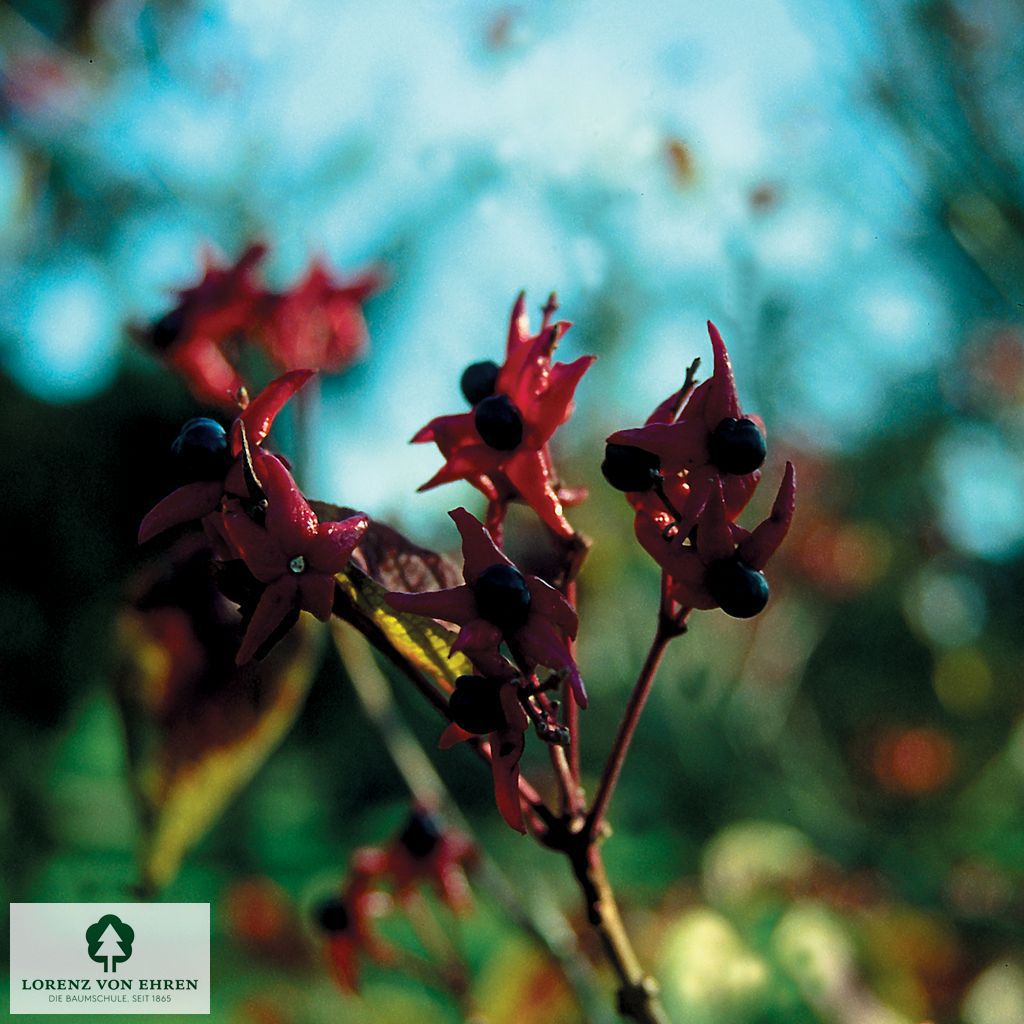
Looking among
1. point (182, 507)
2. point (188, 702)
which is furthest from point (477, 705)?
point (188, 702)

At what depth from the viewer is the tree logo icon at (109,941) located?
756 millimetres

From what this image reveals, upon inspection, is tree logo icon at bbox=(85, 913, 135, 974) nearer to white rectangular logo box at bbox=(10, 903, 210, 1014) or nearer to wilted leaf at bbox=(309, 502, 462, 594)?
white rectangular logo box at bbox=(10, 903, 210, 1014)

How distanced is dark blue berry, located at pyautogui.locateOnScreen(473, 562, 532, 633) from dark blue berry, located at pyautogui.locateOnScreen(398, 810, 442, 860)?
0.40 meters

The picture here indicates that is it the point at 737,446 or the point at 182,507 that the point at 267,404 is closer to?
the point at 182,507

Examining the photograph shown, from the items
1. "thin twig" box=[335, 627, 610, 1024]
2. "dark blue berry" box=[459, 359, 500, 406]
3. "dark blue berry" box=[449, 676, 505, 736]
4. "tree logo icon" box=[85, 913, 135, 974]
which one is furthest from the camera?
"tree logo icon" box=[85, 913, 135, 974]

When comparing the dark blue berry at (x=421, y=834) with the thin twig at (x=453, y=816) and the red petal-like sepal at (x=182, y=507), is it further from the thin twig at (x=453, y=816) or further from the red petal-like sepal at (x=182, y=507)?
the red petal-like sepal at (x=182, y=507)

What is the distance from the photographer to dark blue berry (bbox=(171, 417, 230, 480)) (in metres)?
0.41

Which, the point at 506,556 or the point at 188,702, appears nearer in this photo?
the point at 506,556

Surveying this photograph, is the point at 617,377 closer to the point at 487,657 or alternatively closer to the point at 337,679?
the point at 487,657

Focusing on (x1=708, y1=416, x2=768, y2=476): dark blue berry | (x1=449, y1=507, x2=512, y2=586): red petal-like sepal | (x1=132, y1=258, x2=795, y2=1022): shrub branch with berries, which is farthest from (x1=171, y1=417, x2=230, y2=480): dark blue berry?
(x1=708, y1=416, x2=768, y2=476): dark blue berry

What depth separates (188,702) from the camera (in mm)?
685

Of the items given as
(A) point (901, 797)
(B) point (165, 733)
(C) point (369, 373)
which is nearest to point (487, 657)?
(B) point (165, 733)

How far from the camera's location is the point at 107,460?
2820 millimetres

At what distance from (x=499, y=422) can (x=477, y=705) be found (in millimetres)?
135
